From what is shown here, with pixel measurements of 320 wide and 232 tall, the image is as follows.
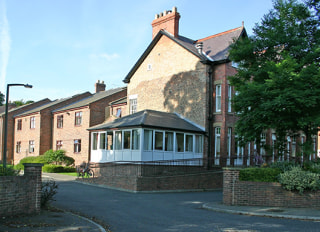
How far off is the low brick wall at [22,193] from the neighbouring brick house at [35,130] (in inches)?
1229

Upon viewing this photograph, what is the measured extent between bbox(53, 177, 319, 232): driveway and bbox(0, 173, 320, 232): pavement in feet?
1.60

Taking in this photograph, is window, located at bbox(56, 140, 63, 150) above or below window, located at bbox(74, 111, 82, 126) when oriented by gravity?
below

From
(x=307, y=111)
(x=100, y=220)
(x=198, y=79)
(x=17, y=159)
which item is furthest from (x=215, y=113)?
(x=17, y=159)

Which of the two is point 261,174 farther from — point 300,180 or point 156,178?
point 156,178

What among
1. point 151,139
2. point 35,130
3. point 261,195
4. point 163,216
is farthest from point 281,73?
point 35,130

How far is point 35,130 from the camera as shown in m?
41.7

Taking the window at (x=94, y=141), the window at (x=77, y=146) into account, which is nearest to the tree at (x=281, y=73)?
the window at (x=94, y=141)

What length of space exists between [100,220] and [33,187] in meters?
2.30

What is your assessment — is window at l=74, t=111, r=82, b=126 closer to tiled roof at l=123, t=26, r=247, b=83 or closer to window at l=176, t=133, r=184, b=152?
tiled roof at l=123, t=26, r=247, b=83

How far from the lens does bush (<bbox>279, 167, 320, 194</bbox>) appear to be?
13.1m

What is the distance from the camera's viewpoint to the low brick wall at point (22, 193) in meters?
9.64

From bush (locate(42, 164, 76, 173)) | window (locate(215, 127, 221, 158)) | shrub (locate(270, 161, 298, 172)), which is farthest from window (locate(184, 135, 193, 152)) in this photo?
bush (locate(42, 164, 76, 173))

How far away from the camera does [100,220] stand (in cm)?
1070

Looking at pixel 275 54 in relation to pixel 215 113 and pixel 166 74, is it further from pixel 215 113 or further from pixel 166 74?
pixel 166 74
